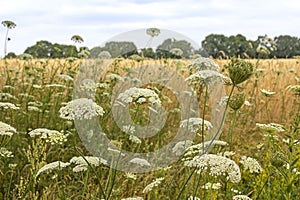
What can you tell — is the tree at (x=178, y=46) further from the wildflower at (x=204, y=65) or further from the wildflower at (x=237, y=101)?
the wildflower at (x=237, y=101)

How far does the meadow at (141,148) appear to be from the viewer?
1.96m

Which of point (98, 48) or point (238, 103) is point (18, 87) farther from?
point (238, 103)

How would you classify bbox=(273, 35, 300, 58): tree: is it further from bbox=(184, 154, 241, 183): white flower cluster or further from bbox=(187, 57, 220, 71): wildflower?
bbox=(184, 154, 241, 183): white flower cluster

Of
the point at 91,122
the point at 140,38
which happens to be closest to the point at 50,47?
the point at 140,38

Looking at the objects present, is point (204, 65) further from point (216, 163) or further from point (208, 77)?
point (216, 163)

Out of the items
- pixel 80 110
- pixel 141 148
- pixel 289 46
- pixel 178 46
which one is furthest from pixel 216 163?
pixel 289 46

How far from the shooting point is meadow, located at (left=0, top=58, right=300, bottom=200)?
77.2 inches

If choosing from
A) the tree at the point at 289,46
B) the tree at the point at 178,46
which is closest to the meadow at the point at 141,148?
the tree at the point at 178,46

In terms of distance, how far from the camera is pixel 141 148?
14.0 ft

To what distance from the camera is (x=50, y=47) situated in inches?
255

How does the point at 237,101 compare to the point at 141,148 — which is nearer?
the point at 237,101

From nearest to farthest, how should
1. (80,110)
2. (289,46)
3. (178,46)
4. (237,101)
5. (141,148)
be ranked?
(80,110) → (237,101) → (141,148) → (178,46) → (289,46)

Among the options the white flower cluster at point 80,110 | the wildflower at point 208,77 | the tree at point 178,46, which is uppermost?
the tree at point 178,46

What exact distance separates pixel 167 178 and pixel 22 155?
4.18 ft
